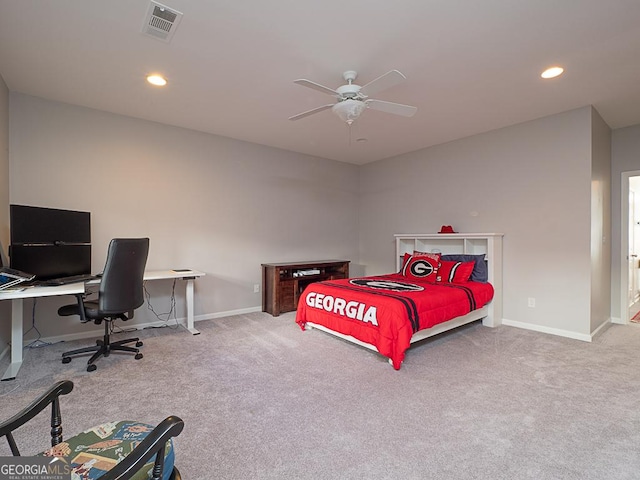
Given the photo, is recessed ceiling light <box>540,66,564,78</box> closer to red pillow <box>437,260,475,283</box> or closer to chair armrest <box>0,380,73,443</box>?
red pillow <box>437,260,475,283</box>

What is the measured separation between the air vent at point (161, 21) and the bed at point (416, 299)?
269cm

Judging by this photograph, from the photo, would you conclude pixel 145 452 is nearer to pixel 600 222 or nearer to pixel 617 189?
pixel 600 222

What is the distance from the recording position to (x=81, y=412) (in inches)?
82.4

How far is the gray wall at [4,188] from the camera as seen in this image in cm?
300

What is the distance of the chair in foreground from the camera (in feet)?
2.98

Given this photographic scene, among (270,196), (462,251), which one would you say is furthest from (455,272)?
(270,196)

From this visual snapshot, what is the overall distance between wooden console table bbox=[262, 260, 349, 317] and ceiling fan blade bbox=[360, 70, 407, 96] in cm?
287

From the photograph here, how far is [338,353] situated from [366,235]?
11.2 ft

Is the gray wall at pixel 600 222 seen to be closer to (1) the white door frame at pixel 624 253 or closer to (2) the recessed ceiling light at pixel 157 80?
(1) the white door frame at pixel 624 253

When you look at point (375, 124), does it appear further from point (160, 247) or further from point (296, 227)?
point (160, 247)

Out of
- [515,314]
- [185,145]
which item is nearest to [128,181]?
[185,145]

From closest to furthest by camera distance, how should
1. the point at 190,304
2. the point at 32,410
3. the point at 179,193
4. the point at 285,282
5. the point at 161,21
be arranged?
the point at 32,410 < the point at 161,21 < the point at 190,304 < the point at 179,193 < the point at 285,282

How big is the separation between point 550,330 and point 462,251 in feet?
4.85

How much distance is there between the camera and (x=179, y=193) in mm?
4250
